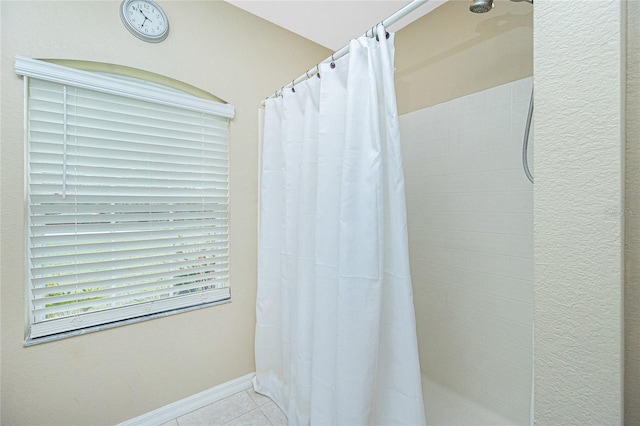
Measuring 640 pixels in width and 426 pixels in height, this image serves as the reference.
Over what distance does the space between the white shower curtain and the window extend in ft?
2.03

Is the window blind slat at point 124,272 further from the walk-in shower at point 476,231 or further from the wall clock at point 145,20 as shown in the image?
the walk-in shower at point 476,231

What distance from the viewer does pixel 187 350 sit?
1.63 m

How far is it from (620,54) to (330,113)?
3.05 feet

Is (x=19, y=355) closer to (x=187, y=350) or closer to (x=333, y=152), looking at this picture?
(x=187, y=350)

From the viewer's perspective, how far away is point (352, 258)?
112 cm

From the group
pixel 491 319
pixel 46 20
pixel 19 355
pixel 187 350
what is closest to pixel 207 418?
pixel 187 350

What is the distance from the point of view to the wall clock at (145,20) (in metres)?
1.40

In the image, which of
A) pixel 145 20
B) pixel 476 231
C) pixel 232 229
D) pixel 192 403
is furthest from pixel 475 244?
pixel 145 20

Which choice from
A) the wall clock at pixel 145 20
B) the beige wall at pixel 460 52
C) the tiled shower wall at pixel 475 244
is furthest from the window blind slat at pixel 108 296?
the beige wall at pixel 460 52

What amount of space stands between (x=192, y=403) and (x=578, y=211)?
2.04 metres

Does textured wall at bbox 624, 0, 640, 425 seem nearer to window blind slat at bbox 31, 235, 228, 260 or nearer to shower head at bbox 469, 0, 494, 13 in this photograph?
shower head at bbox 469, 0, 494, 13

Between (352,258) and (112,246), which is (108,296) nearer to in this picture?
(112,246)

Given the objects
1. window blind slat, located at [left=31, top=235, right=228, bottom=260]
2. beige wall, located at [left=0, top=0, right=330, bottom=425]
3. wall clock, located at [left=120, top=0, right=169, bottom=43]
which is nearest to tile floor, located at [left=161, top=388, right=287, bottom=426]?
beige wall, located at [left=0, top=0, right=330, bottom=425]

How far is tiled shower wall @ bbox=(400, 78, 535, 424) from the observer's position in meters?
1.39
